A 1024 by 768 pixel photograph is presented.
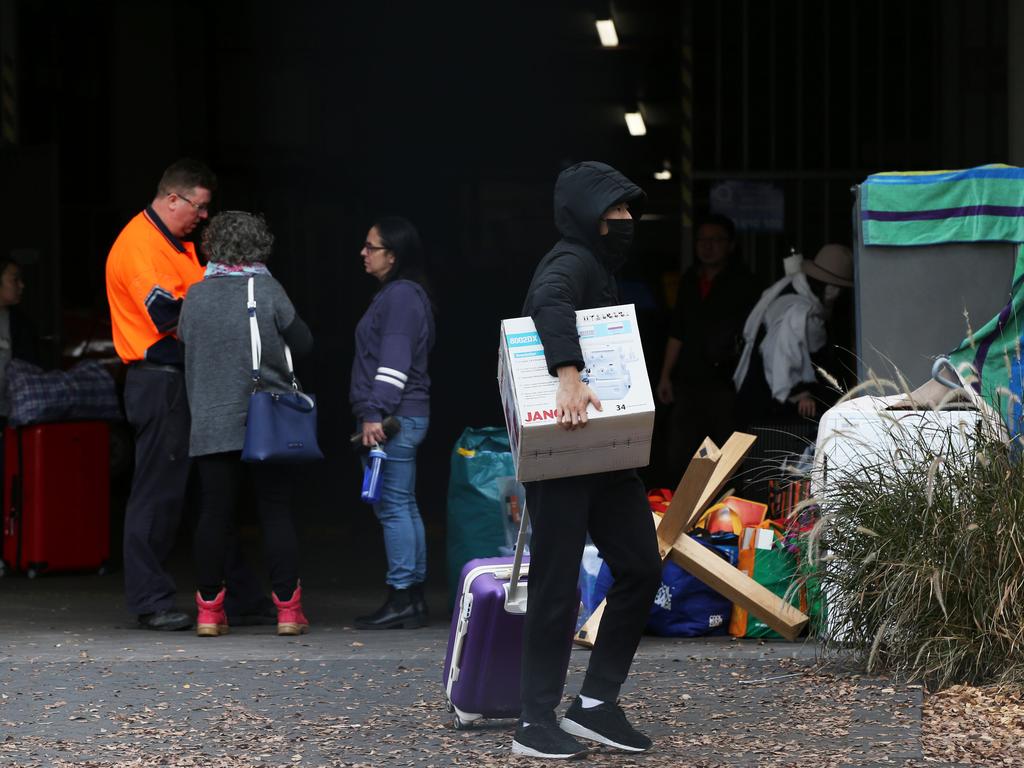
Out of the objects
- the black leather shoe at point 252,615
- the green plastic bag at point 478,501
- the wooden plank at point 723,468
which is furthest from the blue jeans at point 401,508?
the wooden plank at point 723,468

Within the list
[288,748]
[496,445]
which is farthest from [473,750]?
[496,445]

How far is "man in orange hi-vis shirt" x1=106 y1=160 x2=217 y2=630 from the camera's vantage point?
6.97 m

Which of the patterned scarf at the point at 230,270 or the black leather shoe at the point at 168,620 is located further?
the black leather shoe at the point at 168,620

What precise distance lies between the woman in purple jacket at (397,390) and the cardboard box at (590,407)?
90.5 inches

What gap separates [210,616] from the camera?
6812mm

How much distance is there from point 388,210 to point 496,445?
10.9 meters

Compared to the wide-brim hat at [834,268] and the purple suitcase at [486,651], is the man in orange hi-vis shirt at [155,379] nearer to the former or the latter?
the purple suitcase at [486,651]

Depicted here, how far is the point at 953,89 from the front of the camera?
11.1 meters

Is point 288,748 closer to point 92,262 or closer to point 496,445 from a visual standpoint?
point 496,445

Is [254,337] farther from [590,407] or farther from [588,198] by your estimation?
[590,407]

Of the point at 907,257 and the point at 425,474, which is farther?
the point at 425,474

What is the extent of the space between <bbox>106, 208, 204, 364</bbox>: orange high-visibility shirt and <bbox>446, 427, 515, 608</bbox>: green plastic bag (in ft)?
4.58

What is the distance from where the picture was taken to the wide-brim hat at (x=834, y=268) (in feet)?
27.7

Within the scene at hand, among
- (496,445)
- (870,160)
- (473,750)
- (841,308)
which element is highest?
(870,160)
